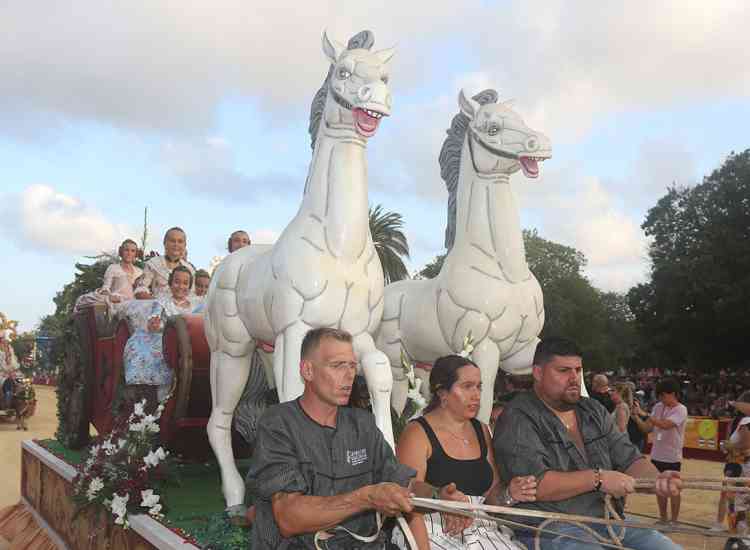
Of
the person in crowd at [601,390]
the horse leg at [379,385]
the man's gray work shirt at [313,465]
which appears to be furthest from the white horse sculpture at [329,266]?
the person in crowd at [601,390]

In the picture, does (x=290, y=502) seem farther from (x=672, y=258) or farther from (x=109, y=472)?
(x=672, y=258)

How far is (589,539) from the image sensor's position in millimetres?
2986

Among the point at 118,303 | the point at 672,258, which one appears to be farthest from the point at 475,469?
the point at 672,258

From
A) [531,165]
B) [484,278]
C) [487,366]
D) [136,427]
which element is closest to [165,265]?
[136,427]

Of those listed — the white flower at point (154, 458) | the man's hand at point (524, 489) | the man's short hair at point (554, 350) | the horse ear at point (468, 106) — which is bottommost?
the white flower at point (154, 458)

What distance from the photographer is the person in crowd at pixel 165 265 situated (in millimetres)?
7293

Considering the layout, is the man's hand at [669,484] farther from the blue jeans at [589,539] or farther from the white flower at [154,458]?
the white flower at [154,458]

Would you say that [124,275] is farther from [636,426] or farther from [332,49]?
[636,426]

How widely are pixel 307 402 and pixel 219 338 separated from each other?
2917mm

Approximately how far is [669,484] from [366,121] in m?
2.77


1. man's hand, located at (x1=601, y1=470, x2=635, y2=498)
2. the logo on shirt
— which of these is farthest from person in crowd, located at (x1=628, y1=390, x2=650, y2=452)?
the logo on shirt

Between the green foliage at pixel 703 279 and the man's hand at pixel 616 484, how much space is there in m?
23.0

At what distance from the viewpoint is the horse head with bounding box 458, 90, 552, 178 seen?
542cm

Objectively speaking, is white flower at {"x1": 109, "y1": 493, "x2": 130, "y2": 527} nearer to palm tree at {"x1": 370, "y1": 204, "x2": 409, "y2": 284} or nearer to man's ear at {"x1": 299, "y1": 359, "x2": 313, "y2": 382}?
man's ear at {"x1": 299, "y1": 359, "x2": 313, "y2": 382}
